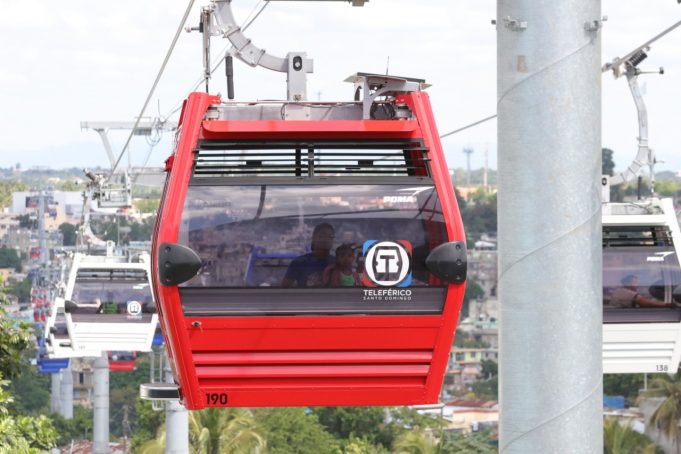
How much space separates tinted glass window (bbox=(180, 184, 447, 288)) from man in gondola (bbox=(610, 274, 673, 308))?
809 cm

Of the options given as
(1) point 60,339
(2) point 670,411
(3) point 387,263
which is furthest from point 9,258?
(3) point 387,263

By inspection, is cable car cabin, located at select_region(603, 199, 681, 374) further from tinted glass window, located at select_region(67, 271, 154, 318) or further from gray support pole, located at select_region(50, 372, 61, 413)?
gray support pole, located at select_region(50, 372, 61, 413)

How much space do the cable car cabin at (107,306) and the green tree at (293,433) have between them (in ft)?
129

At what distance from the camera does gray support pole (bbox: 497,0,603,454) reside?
14.3ft

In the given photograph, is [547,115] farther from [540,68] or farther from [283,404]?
[283,404]

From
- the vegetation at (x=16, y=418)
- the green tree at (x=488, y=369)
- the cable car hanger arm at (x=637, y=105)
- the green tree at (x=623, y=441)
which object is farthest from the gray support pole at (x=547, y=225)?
the green tree at (x=488, y=369)

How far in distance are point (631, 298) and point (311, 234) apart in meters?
8.34

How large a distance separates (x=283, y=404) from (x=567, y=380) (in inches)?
165

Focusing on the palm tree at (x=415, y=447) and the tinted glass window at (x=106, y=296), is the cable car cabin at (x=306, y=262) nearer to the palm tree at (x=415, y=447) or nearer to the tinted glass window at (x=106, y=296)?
the tinted glass window at (x=106, y=296)

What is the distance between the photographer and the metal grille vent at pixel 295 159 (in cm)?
836

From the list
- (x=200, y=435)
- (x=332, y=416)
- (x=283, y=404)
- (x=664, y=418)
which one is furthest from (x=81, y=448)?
(x=283, y=404)

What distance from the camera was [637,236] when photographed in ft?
54.3

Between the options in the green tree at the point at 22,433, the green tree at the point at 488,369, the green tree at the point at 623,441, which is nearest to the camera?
the green tree at the point at 22,433

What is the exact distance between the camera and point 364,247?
8.23 meters
